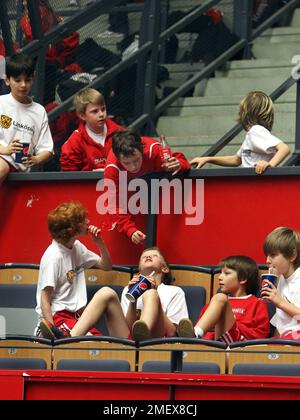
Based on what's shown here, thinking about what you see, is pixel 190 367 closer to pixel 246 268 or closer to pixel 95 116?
pixel 246 268

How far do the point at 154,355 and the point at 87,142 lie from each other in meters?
2.90

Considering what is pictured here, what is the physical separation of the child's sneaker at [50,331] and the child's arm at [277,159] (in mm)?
1878

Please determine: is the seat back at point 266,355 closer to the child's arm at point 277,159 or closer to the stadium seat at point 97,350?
the stadium seat at point 97,350

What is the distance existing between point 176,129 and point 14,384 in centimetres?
509

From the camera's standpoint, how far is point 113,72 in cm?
1337

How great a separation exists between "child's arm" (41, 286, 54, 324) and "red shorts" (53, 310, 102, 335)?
0.08m

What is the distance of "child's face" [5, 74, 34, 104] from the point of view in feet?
38.9

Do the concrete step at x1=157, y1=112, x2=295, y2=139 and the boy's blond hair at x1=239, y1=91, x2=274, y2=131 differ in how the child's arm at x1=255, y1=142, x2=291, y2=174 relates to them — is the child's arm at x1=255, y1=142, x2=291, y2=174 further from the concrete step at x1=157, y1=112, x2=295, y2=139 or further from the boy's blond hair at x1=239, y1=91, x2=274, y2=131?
the concrete step at x1=157, y1=112, x2=295, y2=139

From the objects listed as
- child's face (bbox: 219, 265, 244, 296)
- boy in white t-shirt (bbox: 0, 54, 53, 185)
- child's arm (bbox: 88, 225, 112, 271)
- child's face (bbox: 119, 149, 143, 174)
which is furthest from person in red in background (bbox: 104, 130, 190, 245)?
→ child's face (bbox: 219, 265, 244, 296)

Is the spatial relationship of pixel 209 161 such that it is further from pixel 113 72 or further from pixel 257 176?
pixel 113 72
